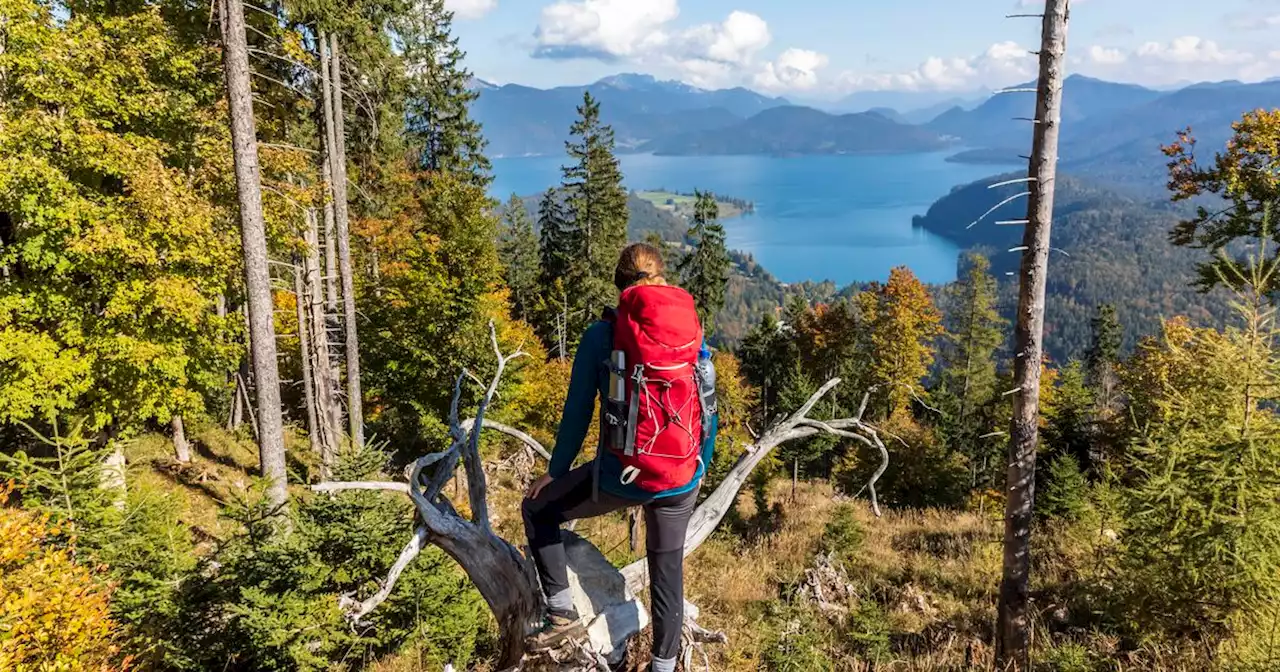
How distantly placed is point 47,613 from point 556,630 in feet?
14.7

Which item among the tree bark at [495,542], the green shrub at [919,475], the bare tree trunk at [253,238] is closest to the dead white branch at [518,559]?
the tree bark at [495,542]

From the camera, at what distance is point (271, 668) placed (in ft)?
19.6

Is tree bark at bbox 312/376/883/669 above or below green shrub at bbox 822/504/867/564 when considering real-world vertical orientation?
above

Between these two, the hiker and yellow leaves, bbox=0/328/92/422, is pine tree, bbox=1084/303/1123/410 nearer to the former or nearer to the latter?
the hiker

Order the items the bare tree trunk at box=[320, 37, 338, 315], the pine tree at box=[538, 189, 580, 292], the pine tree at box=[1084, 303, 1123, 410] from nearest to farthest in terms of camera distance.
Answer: the bare tree trunk at box=[320, 37, 338, 315]
the pine tree at box=[538, 189, 580, 292]
the pine tree at box=[1084, 303, 1123, 410]

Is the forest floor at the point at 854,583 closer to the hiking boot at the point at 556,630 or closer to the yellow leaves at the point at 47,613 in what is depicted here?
the hiking boot at the point at 556,630

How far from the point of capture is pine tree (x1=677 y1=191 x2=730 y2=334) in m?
34.2

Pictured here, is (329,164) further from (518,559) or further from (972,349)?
(972,349)

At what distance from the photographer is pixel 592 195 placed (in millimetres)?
35094

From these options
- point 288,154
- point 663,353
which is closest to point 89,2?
point 288,154

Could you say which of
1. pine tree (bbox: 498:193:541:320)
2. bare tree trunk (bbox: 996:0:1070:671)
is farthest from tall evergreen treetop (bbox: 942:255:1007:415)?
bare tree trunk (bbox: 996:0:1070:671)

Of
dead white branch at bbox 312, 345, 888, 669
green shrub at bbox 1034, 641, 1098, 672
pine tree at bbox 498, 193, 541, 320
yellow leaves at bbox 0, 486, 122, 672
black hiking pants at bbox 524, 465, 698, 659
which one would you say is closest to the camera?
black hiking pants at bbox 524, 465, 698, 659

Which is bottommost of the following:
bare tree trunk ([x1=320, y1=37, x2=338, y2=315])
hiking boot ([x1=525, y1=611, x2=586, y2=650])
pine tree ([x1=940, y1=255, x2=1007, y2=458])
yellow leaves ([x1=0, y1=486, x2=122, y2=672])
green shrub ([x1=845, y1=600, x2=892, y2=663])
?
pine tree ([x1=940, y1=255, x2=1007, y2=458])

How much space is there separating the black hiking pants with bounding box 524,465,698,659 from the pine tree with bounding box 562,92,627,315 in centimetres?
3026
